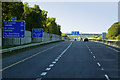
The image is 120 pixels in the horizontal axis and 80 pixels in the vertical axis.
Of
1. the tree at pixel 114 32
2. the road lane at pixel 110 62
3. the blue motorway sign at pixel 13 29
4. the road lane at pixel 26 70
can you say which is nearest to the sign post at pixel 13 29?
the blue motorway sign at pixel 13 29

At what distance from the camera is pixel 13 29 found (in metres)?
34.8

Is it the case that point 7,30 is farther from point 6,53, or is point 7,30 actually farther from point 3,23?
point 6,53

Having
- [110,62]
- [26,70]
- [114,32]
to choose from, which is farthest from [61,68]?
[114,32]

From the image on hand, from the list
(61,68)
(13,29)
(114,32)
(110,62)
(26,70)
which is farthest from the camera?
(114,32)

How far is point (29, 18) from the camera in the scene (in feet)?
245

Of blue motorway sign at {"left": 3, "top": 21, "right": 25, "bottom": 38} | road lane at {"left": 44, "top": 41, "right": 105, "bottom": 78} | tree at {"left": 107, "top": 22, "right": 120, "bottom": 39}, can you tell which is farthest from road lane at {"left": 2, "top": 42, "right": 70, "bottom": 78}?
tree at {"left": 107, "top": 22, "right": 120, "bottom": 39}

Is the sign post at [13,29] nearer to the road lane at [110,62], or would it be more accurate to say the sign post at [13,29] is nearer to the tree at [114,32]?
the road lane at [110,62]

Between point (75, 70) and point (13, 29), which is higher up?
point (13, 29)

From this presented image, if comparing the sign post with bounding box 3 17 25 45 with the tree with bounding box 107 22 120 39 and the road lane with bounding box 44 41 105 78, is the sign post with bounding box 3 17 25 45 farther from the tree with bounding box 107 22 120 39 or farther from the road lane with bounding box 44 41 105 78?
the tree with bounding box 107 22 120 39

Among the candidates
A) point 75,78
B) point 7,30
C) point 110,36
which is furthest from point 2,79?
point 110,36

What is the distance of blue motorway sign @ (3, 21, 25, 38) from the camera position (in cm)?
3447

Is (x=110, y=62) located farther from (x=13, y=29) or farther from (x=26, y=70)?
(x=13, y=29)

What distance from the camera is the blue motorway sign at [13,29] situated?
1357 inches

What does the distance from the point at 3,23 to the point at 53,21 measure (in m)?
104
